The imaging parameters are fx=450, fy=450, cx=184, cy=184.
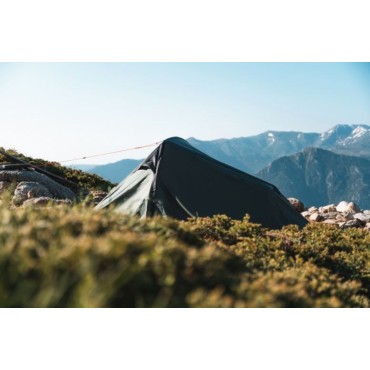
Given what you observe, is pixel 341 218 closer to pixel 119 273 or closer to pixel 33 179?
pixel 33 179

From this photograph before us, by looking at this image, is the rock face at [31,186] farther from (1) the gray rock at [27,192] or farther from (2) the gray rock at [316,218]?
(2) the gray rock at [316,218]

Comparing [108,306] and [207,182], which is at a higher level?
[108,306]

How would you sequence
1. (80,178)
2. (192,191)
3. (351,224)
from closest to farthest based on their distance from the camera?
(192,191) → (351,224) → (80,178)

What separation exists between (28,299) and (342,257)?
525 cm

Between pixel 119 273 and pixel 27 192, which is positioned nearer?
pixel 119 273

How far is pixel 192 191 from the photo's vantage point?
38.4 ft

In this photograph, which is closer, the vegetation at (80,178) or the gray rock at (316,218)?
the gray rock at (316,218)

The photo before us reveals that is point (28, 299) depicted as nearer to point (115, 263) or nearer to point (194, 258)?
point (115, 263)

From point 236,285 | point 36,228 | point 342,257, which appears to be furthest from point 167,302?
point 342,257

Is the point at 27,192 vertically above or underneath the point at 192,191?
underneath

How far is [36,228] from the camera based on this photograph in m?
3.60

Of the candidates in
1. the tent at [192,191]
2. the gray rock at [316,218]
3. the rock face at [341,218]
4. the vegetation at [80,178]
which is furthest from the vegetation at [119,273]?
the vegetation at [80,178]

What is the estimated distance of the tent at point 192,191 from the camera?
11180 millimetres

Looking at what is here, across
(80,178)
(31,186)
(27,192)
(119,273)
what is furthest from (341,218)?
(119,273)
